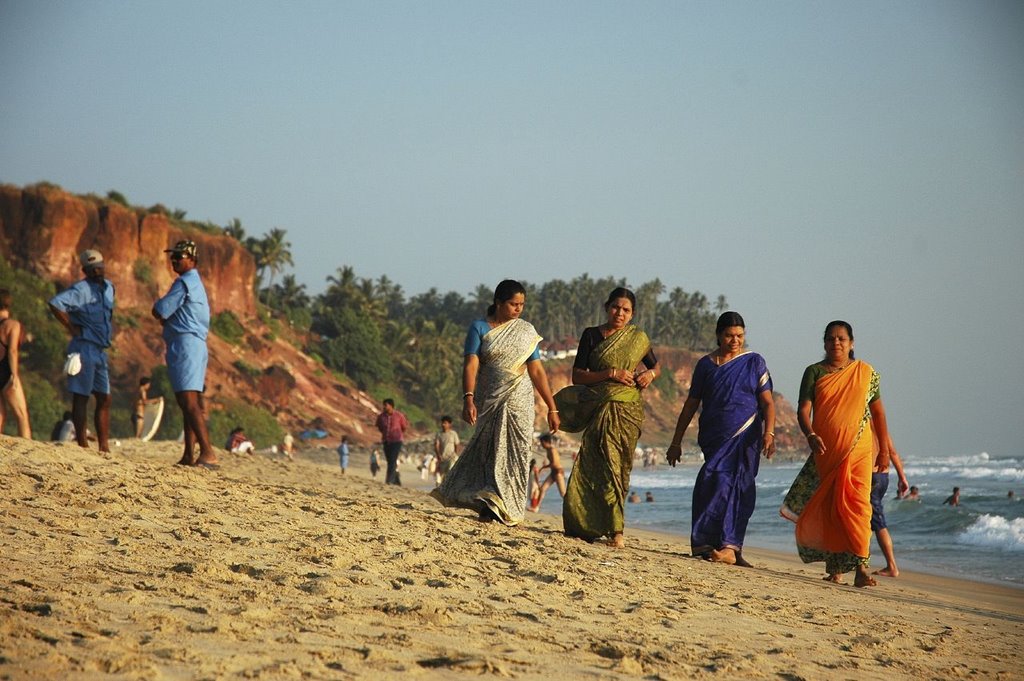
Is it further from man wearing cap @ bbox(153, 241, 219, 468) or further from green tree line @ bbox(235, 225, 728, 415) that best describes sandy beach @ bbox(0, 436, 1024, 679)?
green tree line @ bbox(235, 225, 728, 415)

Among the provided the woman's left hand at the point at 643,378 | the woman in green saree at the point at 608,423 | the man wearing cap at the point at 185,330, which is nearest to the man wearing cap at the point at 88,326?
the man wearing cap at the point at 185,330

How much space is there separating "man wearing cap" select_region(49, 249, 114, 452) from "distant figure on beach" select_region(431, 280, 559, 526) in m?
3.29

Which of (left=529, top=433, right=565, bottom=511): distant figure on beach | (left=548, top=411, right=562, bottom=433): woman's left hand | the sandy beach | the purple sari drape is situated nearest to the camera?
the sandy beach

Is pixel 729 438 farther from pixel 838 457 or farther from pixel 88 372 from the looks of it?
pixel 88 372

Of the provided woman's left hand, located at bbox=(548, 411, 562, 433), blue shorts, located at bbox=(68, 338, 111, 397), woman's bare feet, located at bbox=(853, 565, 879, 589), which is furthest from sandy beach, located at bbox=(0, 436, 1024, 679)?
blue shorts, located at bbox=(68, 338, 111, 397)

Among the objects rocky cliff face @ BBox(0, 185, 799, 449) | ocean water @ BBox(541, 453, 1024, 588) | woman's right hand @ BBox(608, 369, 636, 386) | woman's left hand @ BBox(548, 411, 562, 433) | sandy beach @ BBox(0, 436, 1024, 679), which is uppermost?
rocky cliff face @ BBox(0, 185, 799, 449)

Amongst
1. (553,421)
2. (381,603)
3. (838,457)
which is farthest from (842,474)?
(381,603)

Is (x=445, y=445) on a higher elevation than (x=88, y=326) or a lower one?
lower

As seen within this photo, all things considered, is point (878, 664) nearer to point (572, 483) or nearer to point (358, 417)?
point (572, 483)

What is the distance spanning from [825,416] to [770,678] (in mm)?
3821

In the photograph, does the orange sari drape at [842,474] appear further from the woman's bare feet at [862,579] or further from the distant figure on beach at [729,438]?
the distant figure on beach at [729,438]

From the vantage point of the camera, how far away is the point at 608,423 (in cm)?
742

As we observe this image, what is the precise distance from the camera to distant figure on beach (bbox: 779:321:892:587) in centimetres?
725

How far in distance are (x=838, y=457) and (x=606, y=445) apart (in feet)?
4.94
